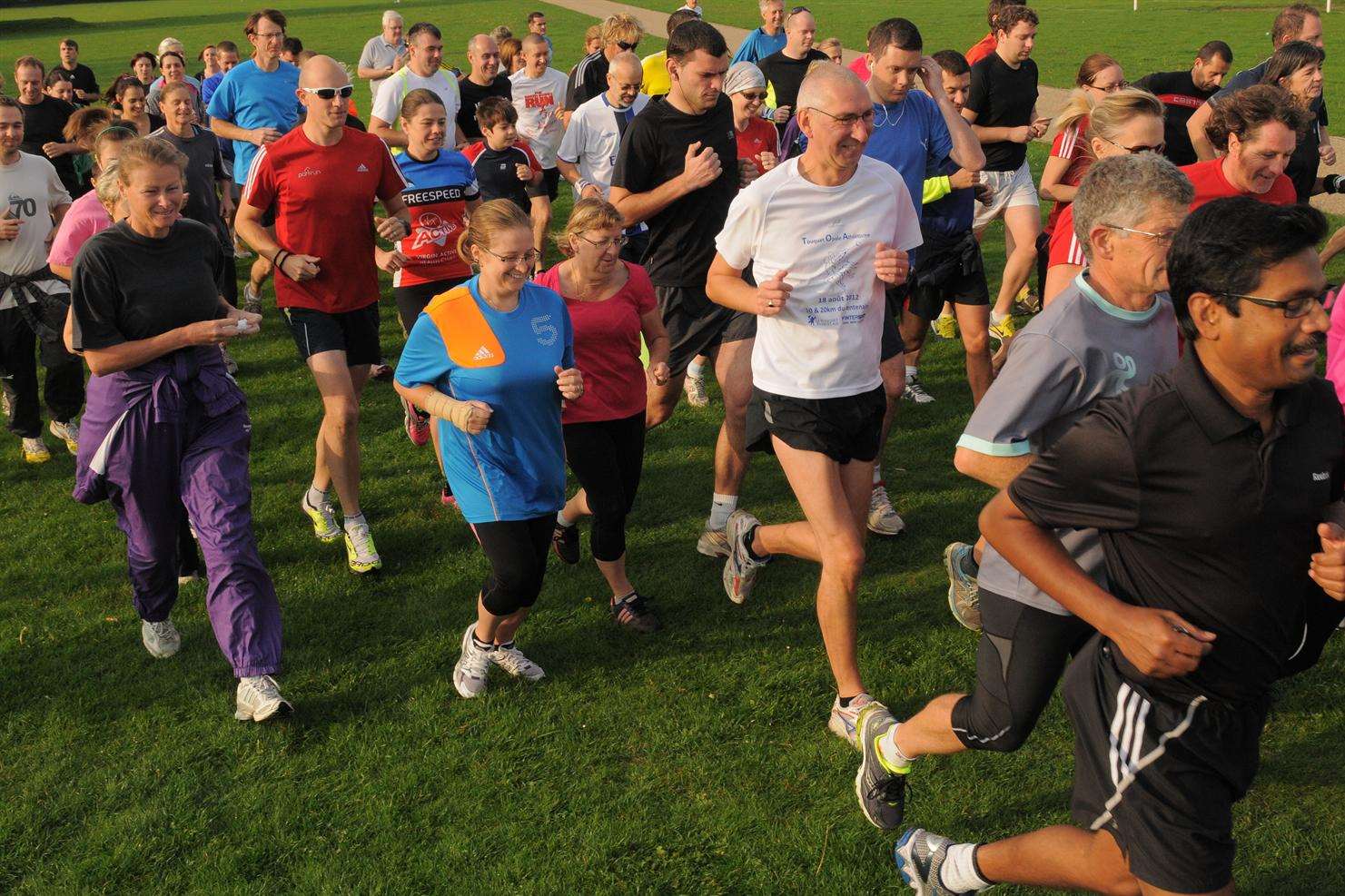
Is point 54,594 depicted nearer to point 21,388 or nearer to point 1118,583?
point 21,388

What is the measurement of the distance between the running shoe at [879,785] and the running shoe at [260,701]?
7.94ft

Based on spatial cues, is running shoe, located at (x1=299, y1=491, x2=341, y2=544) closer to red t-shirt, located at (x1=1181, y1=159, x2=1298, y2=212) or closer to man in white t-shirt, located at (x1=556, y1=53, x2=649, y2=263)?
man in white t-shirt, located at (x1=556, y1=53, x2=649, y2=263)

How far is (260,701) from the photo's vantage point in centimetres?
546

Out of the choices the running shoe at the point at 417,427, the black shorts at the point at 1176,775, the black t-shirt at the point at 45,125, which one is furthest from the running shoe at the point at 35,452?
the black shorts at the point at 1176,775

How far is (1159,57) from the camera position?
2848cm

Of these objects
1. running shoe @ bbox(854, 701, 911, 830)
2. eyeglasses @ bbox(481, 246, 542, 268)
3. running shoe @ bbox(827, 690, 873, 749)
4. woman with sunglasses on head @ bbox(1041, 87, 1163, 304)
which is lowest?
running shoe @ bbox(827, 690, 873, 749)

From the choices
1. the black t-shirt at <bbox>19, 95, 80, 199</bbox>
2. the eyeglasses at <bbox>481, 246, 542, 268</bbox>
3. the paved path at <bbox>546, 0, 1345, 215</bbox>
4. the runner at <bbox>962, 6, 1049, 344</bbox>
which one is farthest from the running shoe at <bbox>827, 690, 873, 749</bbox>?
the paved path at <bbox>546, 0, 1345, 215</bbox>

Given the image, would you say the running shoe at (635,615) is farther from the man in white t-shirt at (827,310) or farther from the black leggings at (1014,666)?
the black leggings at (1014,666)

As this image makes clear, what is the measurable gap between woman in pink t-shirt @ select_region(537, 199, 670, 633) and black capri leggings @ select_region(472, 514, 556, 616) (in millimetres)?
608

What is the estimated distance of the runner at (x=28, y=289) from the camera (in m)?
8.16

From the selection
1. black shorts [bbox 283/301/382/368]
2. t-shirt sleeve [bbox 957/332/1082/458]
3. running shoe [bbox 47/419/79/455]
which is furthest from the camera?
running shoe [bbox 47/419/79/455]

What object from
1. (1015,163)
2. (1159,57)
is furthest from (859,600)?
(1159,57)

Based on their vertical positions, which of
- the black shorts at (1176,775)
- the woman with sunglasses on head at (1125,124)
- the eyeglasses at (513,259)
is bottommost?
the black shorts at (1176,775)

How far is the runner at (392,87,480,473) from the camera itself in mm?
8047
